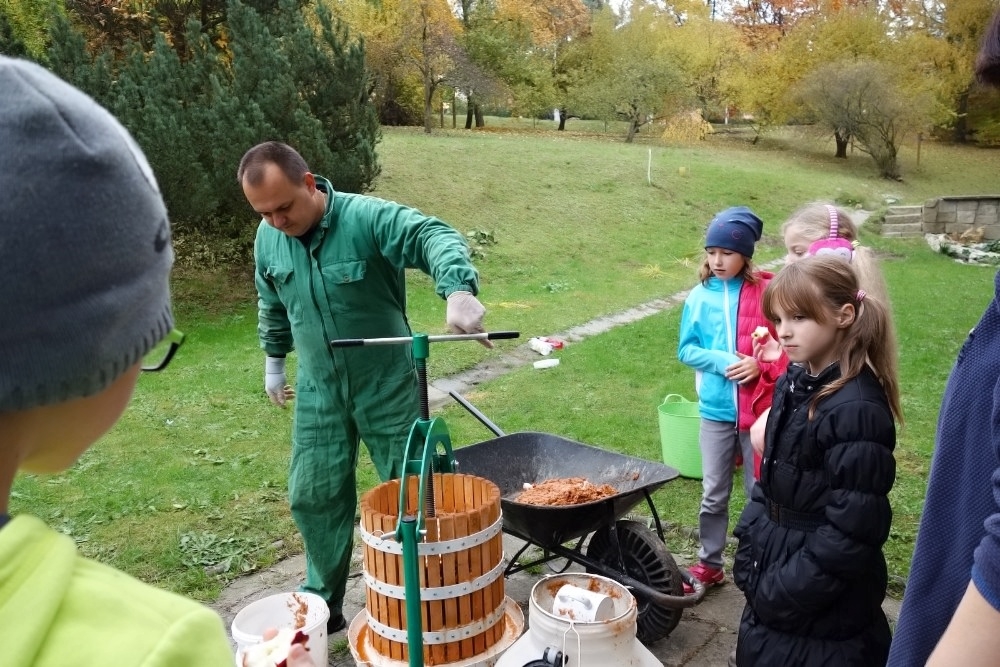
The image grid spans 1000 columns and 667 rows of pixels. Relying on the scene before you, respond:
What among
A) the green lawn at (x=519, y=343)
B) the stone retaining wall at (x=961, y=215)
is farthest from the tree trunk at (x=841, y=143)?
the stone retaining wall at (x=961, y=215)

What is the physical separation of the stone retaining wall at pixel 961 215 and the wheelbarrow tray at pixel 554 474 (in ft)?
52.8

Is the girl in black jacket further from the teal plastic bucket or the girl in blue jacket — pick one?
the teal plastic bucket

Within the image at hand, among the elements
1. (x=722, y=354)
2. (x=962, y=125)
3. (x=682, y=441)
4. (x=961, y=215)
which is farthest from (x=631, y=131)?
(x=722, y=354)

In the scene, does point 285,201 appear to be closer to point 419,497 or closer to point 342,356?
point 342,356

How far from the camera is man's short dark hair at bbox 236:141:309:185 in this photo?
3123 millimetres

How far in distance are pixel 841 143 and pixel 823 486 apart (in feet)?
88.6

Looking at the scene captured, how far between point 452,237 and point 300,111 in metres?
7.22

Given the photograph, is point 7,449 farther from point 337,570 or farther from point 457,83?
point 457,83

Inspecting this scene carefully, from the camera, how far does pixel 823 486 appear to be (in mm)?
2275

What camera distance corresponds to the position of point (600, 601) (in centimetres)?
232

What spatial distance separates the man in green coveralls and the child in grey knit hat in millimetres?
2301

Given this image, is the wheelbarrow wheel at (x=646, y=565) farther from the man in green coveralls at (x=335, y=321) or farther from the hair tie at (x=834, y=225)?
the hair tie at (x=834, y=225)

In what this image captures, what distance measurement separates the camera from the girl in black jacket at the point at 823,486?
220cm

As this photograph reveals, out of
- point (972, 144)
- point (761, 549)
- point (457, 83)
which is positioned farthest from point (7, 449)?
point (972, 144)
